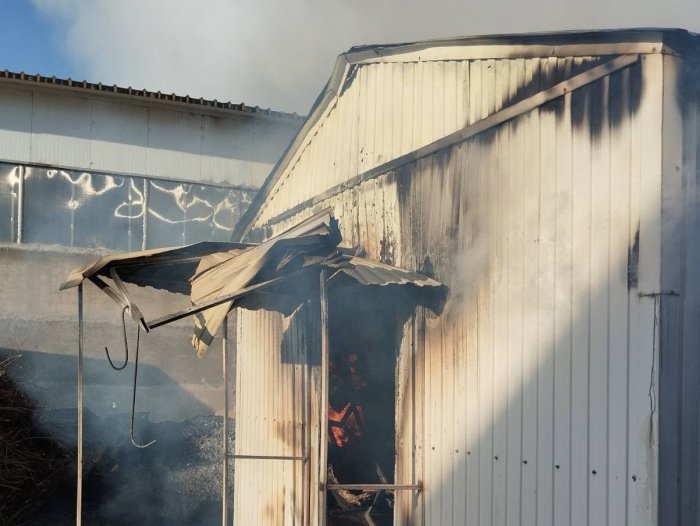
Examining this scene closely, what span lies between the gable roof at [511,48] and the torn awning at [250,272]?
154 centimetres

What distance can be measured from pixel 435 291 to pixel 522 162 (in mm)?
1262

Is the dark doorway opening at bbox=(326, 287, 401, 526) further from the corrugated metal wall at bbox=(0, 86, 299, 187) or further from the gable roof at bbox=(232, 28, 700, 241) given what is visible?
the corrugated metal wall at bbox=(0, 86, 299, 187)

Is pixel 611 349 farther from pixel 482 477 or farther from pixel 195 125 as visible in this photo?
pixel 195 125

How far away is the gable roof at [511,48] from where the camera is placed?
3008mm

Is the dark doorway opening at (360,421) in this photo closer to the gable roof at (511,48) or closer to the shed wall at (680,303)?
the gable roof at (511,48)

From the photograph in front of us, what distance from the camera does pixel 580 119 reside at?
134 inches

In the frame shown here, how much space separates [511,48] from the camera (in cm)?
397

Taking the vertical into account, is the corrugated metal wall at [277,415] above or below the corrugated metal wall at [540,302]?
below

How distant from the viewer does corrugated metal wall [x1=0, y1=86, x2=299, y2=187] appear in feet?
38.4

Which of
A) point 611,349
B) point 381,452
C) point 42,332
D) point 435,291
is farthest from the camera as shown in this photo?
point 42,332

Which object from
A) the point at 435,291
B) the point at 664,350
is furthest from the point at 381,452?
the point at 664,350

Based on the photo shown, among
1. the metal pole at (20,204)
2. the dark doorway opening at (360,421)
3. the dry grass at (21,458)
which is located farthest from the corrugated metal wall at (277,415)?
the metal pole at (20,204)

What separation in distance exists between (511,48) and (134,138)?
9.99 metres

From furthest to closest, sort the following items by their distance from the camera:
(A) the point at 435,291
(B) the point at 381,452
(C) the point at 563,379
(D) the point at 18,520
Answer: (D) the point at 18,520
(B) the point at 381,452
(A) the point at 435,291
(C) the point at 563,379
